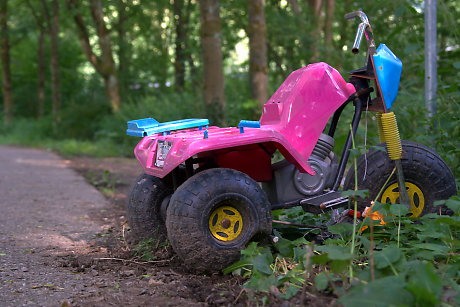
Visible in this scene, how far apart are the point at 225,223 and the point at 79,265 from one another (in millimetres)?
1008

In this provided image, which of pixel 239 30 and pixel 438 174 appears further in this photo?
pixel 239 30

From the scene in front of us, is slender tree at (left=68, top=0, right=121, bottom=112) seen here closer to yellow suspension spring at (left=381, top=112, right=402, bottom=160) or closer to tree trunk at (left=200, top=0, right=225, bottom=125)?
tree trunk at (left=200, top=0, right=225, bottom=125)

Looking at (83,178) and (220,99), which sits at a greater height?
(220,99)

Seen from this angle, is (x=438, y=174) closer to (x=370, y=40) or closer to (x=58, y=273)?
(x=370, y=40)

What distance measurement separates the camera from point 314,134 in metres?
3.60

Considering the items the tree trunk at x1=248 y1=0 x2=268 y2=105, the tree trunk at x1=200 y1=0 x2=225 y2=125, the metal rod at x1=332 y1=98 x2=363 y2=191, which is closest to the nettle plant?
the metal rod at x1=332 y1=98 x2=363 y2=191

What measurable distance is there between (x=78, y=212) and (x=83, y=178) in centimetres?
346

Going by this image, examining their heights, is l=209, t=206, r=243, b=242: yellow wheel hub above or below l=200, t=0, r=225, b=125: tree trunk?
below

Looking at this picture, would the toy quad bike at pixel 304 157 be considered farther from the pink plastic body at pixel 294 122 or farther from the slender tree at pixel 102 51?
the slender tree at pixel 102 51

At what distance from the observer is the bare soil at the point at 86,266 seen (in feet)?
9.39

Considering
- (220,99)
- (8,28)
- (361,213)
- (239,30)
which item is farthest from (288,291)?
(8,28)

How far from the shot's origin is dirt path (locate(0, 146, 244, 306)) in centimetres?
291

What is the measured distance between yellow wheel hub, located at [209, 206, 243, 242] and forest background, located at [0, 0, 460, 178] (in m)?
1.94

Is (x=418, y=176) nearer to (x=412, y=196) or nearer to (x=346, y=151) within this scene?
(x=412, y=196)
